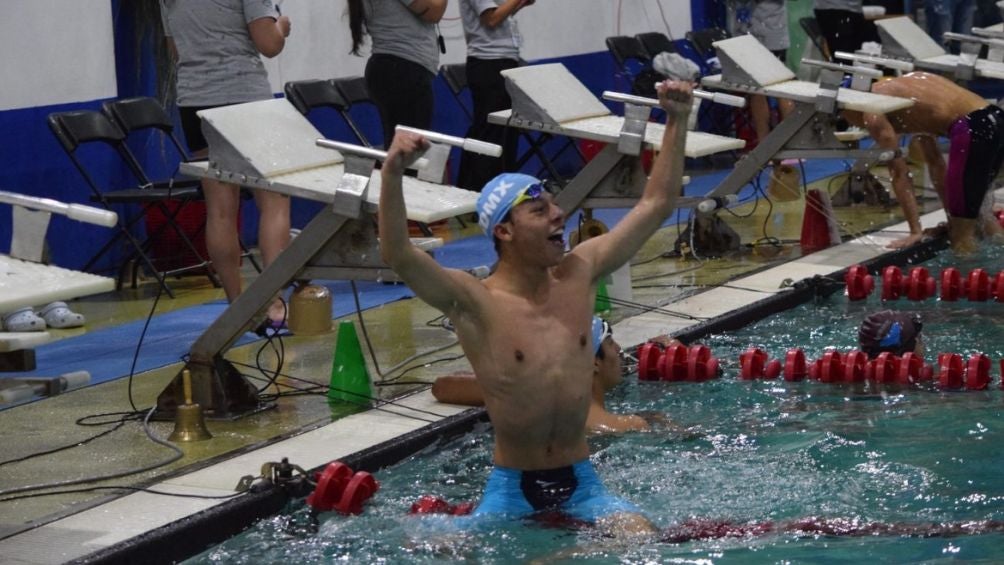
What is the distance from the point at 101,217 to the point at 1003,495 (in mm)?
3127

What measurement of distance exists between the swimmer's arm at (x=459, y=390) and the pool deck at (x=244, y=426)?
4 centimetres

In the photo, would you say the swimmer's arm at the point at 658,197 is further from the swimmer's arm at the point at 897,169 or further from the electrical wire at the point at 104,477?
the swimmer's arm at the point at 897,169

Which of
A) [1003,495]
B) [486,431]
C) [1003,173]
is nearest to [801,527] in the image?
[1003,495]

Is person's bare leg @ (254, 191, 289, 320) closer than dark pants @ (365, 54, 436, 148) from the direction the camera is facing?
Yes

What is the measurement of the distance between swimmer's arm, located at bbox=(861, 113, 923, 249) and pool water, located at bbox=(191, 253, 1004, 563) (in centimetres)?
254

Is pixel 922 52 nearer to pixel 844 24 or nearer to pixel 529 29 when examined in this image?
pixel 844 24

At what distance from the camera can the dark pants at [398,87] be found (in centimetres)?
896

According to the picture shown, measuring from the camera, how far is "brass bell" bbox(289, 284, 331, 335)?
7.82 metres

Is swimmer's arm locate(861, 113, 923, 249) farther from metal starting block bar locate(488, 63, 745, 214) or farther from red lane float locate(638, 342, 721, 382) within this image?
red lane float locate(638, 342, 721, 382)

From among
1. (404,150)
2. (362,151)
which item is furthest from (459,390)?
(404,150)

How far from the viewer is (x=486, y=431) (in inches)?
261

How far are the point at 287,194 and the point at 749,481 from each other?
2.12m

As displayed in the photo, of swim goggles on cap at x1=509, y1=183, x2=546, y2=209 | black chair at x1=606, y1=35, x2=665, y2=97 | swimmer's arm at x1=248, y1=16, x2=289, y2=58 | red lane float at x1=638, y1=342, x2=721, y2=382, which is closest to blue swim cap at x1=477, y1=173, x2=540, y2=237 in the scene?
swim goggles on cap at x1=509, y1=183, x2=546, y2=209

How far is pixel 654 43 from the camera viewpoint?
15305mm
